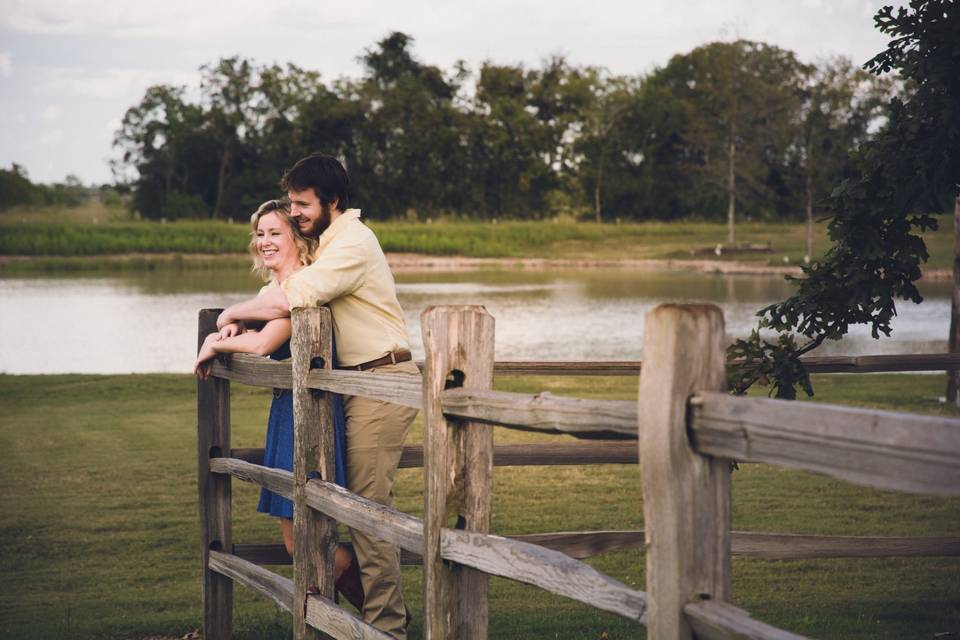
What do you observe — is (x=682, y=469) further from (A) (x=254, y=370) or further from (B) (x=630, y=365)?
(B) (x=630, y=365)

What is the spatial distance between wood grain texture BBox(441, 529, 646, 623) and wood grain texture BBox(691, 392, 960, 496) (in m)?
0.53

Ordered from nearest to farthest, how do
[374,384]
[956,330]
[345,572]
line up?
[374,384] < [345,572] < [956,330]

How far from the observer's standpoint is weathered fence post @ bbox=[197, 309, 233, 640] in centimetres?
599

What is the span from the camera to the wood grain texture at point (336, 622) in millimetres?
4273

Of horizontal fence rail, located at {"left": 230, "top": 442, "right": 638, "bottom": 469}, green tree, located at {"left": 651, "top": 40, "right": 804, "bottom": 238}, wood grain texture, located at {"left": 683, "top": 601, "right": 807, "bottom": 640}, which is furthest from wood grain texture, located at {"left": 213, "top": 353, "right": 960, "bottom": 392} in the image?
green tree, located at {"left": 651, "top": 40, "right": 804, "bottom": 238}

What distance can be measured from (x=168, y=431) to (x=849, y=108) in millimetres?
51413

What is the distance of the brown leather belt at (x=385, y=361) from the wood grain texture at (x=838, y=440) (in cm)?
A: 264

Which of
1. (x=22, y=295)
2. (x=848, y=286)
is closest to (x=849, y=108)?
(x=22, y=295)

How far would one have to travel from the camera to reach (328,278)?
4.91 m

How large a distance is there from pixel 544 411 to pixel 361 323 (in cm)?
211

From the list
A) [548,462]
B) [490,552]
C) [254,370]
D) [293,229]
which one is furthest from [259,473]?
[490,552]

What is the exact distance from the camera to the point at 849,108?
58.7 metres

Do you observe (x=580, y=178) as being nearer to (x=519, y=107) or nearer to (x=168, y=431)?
(x=519, y=107)

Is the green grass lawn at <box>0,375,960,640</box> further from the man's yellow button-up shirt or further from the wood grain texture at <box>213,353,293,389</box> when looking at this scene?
the man's yellow button-up shirt
